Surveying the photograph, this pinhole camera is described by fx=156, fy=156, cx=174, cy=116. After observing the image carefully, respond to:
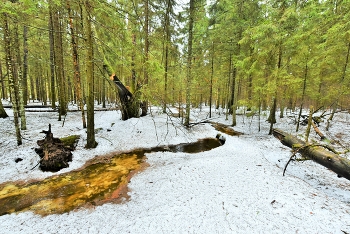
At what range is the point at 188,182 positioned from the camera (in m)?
4.81

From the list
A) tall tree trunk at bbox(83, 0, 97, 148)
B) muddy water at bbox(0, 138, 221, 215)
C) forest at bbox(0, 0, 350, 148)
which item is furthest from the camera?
tall tree trunk at bbox(83, 0, 97, 148)

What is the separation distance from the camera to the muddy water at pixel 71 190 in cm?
404

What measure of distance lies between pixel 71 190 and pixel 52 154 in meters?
2.20

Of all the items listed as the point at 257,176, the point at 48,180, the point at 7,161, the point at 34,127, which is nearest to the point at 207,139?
the point at 257,176

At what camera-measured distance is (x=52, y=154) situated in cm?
601

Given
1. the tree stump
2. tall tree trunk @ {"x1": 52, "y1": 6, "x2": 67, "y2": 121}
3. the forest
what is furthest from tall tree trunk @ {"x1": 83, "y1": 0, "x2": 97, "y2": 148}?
tall tree trunk @ {"x1": 52, "y1": 6, "x2": 67, "y2": 121}

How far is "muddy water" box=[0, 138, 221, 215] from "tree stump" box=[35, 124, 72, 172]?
62 centimetres

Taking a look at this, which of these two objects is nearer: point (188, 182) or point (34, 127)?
point (188, 182)

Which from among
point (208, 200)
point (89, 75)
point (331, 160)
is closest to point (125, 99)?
point (89, 75)

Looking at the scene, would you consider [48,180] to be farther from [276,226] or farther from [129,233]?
[276,226]

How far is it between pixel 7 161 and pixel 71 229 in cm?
495

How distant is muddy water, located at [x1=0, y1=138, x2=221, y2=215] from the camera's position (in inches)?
159

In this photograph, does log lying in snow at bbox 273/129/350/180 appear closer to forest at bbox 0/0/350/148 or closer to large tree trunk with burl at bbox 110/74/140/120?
forest at bbox 0/0/350/148

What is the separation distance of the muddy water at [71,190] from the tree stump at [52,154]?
62 centimetres
